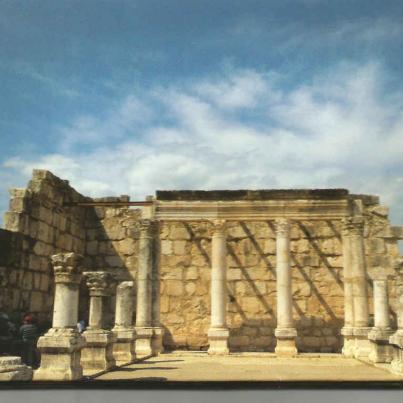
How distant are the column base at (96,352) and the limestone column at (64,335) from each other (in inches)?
73.1

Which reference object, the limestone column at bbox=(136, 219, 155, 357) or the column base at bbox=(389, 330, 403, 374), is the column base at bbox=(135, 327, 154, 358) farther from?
the column base at bbox=(389, 330, 403, 374)

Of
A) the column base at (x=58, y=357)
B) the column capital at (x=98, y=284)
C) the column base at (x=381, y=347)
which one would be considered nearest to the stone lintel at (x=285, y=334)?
the column base at (x=381, y=347)

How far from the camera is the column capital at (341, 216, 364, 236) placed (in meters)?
18.3

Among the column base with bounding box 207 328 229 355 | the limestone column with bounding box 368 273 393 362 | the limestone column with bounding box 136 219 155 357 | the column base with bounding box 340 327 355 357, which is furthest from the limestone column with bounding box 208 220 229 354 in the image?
the limestone column with bounding box 368 273 393 362

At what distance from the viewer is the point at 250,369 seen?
43.4 feet

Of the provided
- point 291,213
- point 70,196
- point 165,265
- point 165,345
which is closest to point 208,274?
point 165,265

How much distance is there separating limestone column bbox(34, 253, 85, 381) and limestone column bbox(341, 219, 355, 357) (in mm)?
9319

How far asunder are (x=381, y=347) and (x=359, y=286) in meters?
3.31

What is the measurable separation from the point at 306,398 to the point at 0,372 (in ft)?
14.8

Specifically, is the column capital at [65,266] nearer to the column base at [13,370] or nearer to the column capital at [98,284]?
the column base at [13,370]

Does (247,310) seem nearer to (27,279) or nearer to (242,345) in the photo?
(242,345)

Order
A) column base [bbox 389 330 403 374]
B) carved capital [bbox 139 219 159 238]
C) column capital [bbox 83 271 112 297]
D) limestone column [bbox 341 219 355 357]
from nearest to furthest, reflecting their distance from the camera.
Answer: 1. column base [bbox 389 330 403 374]
2. column capital [bbox 83 271 112 297]
3. limestone column [bbox 341 219 355 357]
4. carved capital [bbox 139 219 159 238]

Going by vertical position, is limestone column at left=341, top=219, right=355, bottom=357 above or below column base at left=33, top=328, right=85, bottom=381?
above

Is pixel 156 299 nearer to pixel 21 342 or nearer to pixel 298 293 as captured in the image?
pixel 298 293
